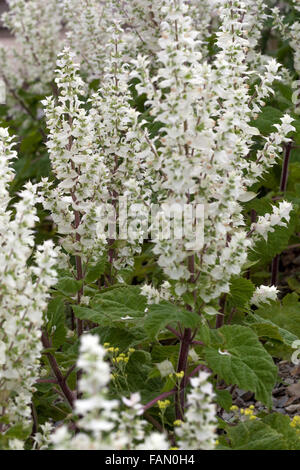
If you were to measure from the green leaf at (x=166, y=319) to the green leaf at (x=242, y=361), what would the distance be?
0.21 meters

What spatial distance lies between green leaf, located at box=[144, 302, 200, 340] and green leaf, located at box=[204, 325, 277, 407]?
0.69 ft

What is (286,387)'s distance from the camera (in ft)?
12.1

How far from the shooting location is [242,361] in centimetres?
254

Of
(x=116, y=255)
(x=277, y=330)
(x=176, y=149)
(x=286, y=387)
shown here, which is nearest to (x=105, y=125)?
(x=116, y=255)

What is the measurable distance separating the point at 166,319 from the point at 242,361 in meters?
0.41

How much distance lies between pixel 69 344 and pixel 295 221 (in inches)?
62.0

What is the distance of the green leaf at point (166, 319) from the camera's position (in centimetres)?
233

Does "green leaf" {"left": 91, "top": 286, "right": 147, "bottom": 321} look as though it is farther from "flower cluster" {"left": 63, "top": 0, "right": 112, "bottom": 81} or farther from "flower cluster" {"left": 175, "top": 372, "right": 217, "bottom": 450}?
"flower cluster" {"left": 63, "top": 0, "right": 112, "bottom": 81}

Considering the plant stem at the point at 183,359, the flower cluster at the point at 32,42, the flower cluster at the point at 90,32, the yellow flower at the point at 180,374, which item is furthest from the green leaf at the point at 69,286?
the flower cluster at the point at 32,42

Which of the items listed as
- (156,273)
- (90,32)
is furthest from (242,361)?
(90,32)

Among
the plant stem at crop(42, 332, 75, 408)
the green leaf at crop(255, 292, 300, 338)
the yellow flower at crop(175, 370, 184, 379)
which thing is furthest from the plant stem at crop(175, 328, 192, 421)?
the green leaf at crop(255, 292, 300, 338)

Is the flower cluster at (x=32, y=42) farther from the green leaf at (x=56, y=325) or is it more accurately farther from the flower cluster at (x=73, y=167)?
the green leaf at (x=56, y=325)

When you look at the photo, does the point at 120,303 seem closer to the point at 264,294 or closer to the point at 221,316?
the point at 221,316

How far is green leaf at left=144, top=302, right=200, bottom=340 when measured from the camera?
2326mm
